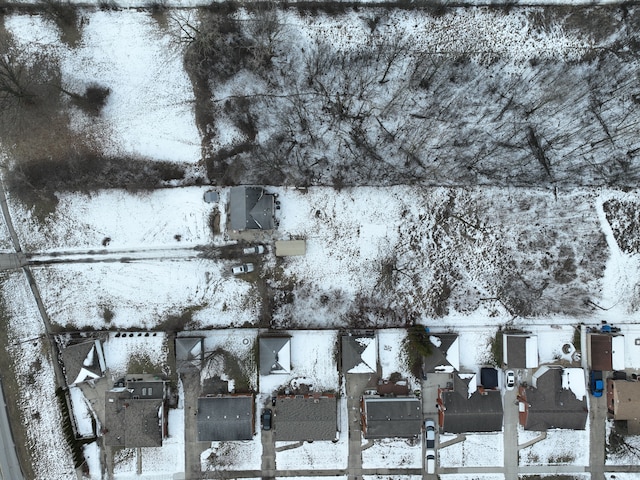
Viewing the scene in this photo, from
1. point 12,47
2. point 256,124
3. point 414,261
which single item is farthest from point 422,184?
point 12,47

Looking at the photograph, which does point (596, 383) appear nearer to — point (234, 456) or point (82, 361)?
point (234, 456)

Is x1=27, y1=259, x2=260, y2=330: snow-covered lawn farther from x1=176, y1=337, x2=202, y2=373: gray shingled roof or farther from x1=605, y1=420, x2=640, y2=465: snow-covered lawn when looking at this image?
x1=605, y1=420, x2=640, y2=465: snow-covered lawn

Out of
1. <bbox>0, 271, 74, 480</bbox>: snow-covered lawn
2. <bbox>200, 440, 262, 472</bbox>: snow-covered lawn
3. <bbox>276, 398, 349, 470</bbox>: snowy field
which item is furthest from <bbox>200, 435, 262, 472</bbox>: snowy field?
<bbox>0, 271, 74, 480</bbox>: snow-covered lawn

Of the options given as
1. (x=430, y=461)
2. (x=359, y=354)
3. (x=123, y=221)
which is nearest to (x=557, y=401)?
(x=430, y=461)

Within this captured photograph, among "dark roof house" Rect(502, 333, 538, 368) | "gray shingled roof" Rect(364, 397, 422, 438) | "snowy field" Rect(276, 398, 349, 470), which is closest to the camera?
"gray shingled roof" Rect(364, 397, 422, 438)

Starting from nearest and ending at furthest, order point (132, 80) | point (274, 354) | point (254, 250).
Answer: point (274, 354), point (254, 250), point (132, 80)
